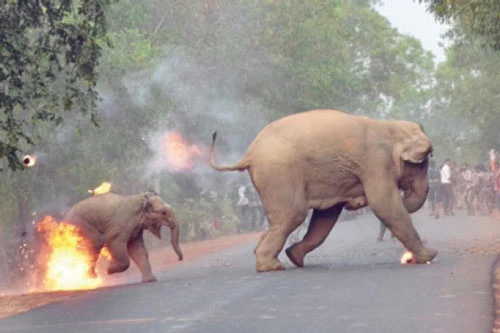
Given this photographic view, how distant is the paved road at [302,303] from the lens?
37.1 feet

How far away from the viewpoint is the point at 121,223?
18.3 m

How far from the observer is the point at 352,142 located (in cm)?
1848

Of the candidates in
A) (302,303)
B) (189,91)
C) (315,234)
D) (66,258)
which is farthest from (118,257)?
(189,91)

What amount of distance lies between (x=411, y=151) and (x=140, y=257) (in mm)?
4306

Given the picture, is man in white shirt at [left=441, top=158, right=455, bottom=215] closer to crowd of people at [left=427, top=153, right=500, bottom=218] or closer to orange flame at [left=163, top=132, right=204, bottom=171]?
crowd of people at [left=427, top=153, right=500, bottom=218]

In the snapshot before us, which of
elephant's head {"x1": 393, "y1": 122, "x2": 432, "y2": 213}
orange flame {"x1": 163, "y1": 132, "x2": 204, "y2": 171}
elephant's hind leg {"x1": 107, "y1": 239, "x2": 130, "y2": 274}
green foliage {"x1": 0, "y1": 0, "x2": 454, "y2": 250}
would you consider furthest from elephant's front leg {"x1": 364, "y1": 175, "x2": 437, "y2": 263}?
orange flame {"x1": 163, "y1": 132, "x2": 204, "y2": 171}

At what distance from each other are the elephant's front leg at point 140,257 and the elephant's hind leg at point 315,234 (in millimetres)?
2177

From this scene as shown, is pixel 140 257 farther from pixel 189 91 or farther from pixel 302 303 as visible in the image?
pixel 189 91

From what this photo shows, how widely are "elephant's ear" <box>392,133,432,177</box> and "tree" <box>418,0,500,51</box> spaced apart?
1949 mm

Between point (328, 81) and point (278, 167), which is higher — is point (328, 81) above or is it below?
above

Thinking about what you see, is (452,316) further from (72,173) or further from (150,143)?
(150,143)

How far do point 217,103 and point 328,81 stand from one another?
5.17 metres

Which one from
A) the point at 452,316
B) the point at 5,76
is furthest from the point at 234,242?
the point at 452,316

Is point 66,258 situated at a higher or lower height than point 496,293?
higher
